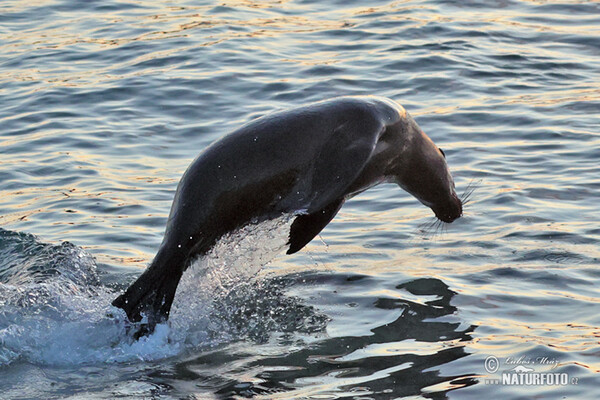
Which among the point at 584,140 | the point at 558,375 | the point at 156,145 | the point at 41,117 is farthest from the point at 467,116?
the point at 558,375

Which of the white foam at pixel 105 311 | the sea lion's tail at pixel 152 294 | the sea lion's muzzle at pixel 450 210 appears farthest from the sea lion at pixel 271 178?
the sea lion's muzzle at pixel 450 210

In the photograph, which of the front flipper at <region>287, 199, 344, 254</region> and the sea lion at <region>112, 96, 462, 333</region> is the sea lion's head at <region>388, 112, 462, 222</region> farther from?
the front flipper at <region>287, 199, 344, 254</region>

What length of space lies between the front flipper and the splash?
0.48 ft

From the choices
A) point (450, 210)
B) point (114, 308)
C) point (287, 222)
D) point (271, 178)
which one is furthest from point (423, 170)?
point (114, 308)

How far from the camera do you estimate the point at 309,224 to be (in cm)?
736

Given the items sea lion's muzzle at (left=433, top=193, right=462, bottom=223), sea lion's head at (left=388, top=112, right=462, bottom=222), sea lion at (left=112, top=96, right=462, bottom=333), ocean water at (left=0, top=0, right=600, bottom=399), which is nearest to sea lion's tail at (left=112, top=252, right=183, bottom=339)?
sea lion at (left=112, top=96, right=462, bottom=333)

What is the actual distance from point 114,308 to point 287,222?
1424 mm

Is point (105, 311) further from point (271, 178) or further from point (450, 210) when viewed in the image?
point (450, 210)

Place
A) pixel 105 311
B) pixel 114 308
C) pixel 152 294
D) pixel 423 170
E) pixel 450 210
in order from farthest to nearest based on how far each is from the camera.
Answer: pixel 450 210 < pixel 423 170 < pixel 105 311 < pixel 114 308 < pixel 152 294

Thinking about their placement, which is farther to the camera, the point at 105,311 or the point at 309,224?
the point at 309,224

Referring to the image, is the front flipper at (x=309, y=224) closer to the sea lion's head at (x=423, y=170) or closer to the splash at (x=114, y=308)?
the splash at (x=114, y=308)

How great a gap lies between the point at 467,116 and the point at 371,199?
228cm

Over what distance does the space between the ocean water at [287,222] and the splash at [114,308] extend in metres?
0.02

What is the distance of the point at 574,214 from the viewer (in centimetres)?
893
